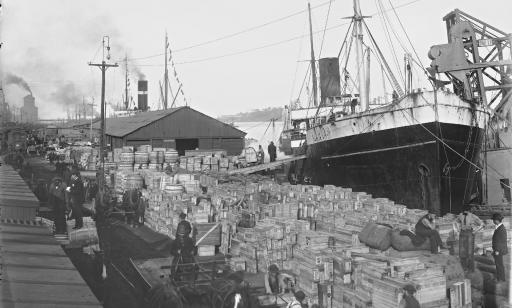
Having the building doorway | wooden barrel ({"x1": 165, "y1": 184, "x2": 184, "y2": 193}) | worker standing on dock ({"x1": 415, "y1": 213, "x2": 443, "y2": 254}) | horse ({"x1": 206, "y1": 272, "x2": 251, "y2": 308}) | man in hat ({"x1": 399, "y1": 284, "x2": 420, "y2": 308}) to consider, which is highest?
the building doorway

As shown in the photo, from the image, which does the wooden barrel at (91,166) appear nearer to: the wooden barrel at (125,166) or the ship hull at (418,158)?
the wooden barrel at (125,166)

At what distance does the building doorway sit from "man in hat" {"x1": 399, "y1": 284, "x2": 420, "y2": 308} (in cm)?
3344

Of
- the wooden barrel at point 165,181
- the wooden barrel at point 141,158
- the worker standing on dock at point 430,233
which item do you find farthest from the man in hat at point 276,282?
the wooden barrel at point 141,158

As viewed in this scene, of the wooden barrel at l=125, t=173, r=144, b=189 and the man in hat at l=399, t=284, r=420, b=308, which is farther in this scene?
the wooden barrel at l=125, t=173, r=144, b=189

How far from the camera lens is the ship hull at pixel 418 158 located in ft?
63.9

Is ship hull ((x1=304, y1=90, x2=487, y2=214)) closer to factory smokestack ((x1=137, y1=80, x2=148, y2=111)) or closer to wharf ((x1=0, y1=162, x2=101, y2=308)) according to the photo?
wharf ((x1=0, y1=162, x2=101, y2=308))

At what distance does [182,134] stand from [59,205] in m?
22.8

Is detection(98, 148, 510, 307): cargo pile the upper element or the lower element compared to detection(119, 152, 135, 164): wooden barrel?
lower

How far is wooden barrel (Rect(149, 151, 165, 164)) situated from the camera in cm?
2941

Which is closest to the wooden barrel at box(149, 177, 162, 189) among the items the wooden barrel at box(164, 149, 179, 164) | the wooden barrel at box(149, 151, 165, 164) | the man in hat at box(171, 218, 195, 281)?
the wooden barrel at box(149, 151, 165, 164)

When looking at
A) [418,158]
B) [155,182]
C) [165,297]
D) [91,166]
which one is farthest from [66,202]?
[91,166]

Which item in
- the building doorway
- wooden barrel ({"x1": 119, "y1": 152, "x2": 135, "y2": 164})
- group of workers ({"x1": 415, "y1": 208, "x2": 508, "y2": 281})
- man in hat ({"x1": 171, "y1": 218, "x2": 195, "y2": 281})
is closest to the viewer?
group of workers ({"x1": 415, "y1": 208, "x2": 508, "y2": 281})

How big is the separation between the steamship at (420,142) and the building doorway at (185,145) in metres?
17.6

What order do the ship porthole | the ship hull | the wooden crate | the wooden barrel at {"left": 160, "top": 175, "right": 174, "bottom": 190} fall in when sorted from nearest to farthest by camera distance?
the wooden crate
the ship hull
the wooden barrel at {"left": 160, "top": 175, "right": 174, "bottom": 190}
the ship porthole
